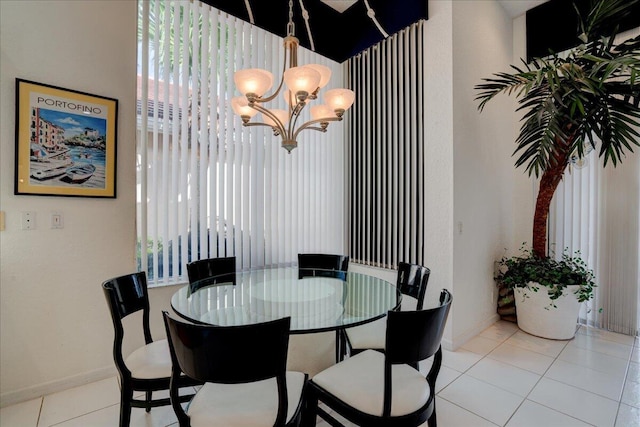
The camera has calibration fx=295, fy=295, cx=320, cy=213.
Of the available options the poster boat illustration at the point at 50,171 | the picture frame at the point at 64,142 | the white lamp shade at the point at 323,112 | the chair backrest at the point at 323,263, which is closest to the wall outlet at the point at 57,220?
the picture frame at the point at 64,142

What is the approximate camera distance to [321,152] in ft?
12.2

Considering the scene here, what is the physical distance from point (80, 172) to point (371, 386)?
8.03ft

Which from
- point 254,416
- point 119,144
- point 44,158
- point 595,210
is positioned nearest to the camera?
point 254,416

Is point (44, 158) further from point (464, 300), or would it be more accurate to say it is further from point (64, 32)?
point (464, 300)

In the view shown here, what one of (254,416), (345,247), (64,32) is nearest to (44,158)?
(64,32)

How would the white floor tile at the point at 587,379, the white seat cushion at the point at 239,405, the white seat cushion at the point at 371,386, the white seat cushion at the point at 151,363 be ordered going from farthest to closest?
the white floor tile at the point at 587,379
the white seat cushion at the point at 151,363
the white seat cushion at the point at 371,386
the white seat cushion at the point at 239,405

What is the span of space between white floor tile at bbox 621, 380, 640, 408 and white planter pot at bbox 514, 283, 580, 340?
2.32 feet

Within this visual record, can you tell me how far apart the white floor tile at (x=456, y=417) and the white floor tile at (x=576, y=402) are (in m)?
0.52

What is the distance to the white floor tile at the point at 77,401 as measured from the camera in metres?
1.86

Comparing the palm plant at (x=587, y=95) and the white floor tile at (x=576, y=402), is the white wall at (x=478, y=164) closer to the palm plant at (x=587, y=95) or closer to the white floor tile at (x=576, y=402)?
the palm plant at (x=587, y=95)

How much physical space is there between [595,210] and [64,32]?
17.0 feet

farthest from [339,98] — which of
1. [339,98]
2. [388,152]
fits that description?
[388,152]

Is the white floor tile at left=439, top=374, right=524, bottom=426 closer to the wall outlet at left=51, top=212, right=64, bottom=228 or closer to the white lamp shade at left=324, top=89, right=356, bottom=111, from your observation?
the white lamp shade at left=324, top=89, right=356, bottom=111

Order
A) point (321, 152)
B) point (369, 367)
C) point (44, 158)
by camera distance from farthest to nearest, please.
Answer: point (321, 152) < point (44, 158) < point (369, 367)
